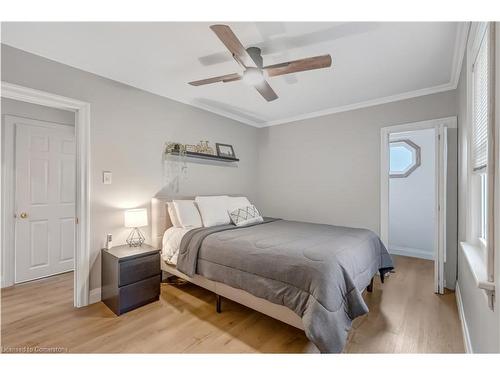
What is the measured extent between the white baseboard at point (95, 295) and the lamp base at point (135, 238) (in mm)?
557

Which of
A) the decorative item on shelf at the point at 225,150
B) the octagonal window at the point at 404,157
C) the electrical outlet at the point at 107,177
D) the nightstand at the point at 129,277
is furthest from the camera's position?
the octagonal window at the point at 404,157

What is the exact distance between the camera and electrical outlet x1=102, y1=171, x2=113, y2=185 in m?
2.65

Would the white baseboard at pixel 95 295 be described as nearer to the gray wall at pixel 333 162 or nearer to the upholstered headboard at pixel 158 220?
the upholstered headboard at pixel 158 220

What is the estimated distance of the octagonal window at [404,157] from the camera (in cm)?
434

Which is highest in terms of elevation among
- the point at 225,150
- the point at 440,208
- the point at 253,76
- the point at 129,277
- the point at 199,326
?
the point at 253,76

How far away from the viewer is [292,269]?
1786 millimetres

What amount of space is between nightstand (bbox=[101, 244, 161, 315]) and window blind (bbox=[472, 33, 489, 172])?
9.30 feet

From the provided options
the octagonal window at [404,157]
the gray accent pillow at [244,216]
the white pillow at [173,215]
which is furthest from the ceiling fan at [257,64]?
the octagonal window at [404,157]

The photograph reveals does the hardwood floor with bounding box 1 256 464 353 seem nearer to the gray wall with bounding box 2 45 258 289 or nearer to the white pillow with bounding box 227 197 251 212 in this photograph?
the gray wall with bounding box 2 45 258 289

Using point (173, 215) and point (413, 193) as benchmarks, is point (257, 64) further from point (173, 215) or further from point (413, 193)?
point (413, 193)

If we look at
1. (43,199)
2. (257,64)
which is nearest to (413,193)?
(257,64)

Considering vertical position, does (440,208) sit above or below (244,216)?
above

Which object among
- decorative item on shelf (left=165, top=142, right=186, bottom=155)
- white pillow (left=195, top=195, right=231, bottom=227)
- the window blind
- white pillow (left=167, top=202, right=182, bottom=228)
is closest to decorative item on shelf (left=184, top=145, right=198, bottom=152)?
decorative item on shelf (left=165, top=142, right=186, bottom=155)

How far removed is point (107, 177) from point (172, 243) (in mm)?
1032
